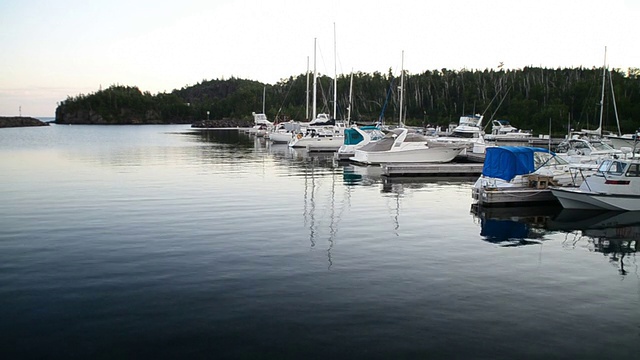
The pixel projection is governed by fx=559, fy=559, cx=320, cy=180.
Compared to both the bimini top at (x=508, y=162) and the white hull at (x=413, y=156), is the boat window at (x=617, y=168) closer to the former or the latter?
the bimini top at (x=508, y=162)

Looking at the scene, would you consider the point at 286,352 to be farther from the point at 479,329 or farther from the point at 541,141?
the point at 541,141

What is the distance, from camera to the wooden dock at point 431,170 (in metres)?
36.7

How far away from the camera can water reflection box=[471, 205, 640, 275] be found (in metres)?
17.7

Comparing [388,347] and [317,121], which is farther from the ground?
[317,121]

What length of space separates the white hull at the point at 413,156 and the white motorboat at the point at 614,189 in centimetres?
2051

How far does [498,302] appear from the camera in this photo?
1192 cm

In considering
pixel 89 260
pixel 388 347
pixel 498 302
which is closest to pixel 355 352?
pixel 388 347

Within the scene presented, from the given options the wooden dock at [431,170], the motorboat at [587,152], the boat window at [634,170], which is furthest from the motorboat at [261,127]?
the boat window at [634,170]

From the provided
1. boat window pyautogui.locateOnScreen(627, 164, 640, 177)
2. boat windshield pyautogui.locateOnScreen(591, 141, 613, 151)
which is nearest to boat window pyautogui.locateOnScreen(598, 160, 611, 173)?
boat window pyautogui.locateOnScreen(627, 164, 640, 177)

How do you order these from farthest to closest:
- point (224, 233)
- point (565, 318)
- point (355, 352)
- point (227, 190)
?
1. point (227, 190)
2. point (224, 233)
3. point (565, 318)
4. point (355, 352)

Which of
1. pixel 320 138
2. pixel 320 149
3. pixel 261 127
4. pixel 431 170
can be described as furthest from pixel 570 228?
pixel 261 127

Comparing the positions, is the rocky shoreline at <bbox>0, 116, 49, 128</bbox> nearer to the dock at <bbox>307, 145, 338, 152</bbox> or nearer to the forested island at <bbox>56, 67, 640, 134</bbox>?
the forested island at <bbox>56, 67, 640, 134</bbox>

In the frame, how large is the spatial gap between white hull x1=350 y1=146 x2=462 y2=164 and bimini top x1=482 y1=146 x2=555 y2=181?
17.5m

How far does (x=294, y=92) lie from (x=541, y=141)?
120 m
